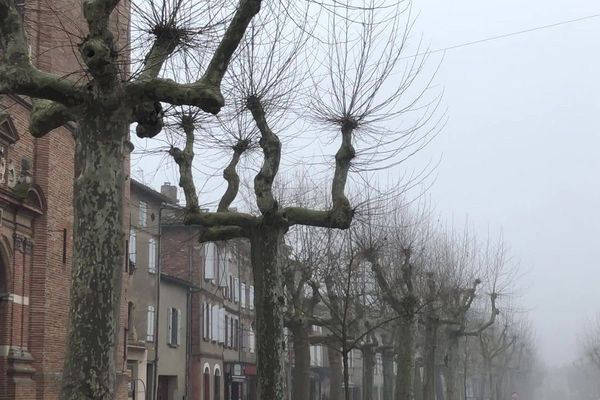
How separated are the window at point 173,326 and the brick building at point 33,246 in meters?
16.7

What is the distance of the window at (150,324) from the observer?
34.2 m

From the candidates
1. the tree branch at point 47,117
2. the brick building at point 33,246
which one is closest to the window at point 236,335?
the brick building at point 33,246

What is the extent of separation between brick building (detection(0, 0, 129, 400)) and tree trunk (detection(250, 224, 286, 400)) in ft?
25.7

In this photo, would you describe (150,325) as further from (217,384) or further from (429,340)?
(429,340)

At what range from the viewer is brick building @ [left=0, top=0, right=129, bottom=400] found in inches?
709

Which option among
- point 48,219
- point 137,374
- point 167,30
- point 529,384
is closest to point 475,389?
point 529,384

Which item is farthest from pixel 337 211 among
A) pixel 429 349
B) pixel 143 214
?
pixel 143 214

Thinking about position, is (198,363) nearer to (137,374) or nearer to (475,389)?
(137,374)

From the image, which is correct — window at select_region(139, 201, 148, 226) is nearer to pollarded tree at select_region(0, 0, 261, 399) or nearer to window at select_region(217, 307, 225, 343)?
window at select_region(217, 307, 225, 343)

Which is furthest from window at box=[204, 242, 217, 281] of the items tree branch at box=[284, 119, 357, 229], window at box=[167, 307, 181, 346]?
tree branch at box=[284, 119, 357, 229]

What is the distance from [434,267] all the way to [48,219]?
18.3 m

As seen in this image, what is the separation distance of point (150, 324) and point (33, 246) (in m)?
15.9

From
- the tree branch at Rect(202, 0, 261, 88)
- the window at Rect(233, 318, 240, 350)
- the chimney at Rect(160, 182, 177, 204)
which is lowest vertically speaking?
the window at Rect(233, 318, 240, 350)

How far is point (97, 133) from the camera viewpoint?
7.67 metres
